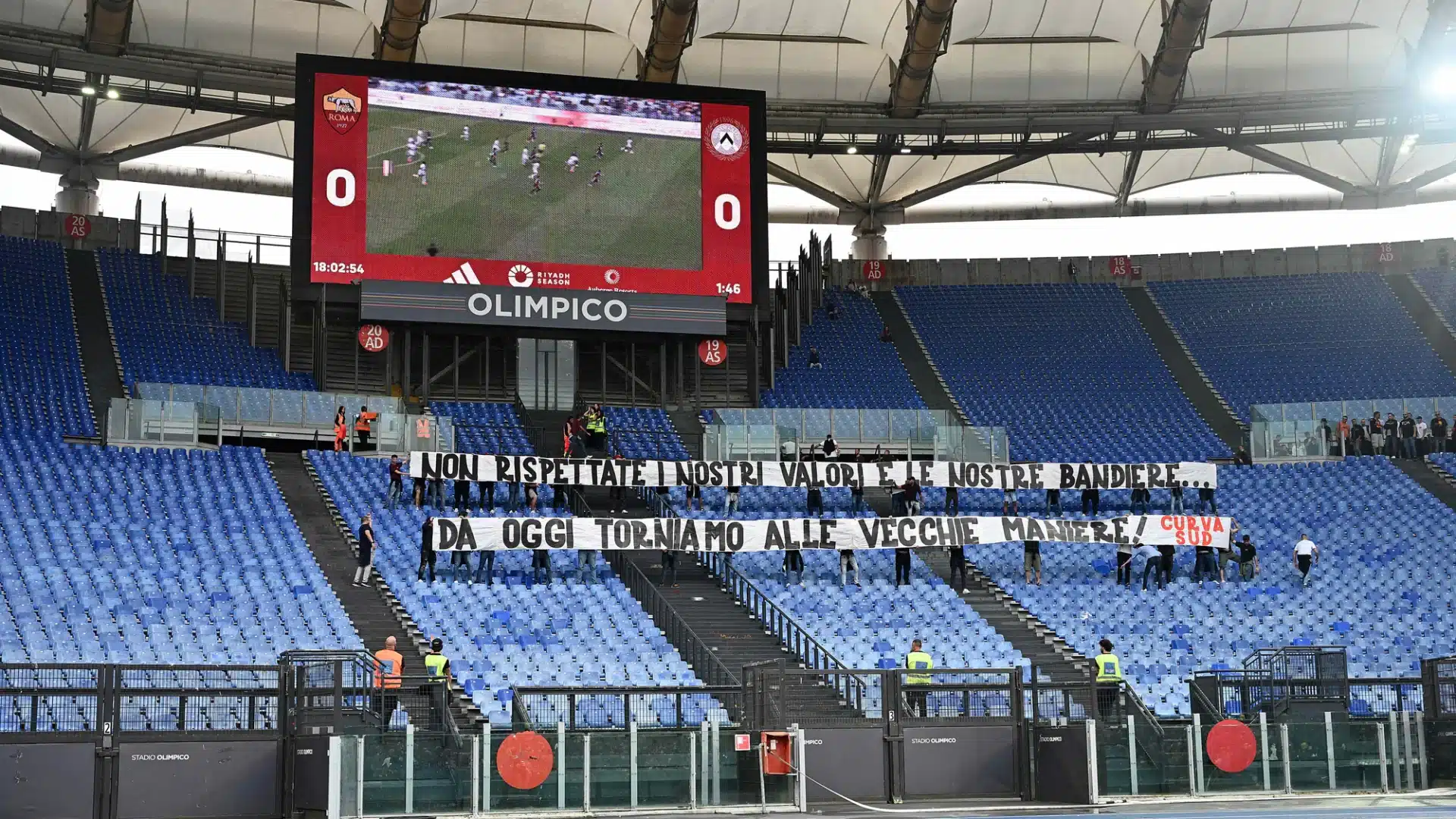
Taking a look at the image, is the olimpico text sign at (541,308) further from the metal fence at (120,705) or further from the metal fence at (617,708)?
the metal fence at (617,708)

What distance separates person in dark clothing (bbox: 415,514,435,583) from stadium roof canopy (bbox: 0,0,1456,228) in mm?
13911

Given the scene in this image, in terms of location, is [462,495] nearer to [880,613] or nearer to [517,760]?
[880,613]

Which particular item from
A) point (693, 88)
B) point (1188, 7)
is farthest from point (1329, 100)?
point (693, 88)

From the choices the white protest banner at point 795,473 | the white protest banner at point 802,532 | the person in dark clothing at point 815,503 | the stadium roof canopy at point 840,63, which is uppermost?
the stadium roof canopy at point 840,63

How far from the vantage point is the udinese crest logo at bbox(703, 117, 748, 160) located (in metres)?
37.5

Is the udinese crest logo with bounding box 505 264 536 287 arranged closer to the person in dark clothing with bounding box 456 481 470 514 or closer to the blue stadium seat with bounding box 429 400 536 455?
the blue stadium seat with bounding box 429 400 536 455

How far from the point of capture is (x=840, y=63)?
4328cm

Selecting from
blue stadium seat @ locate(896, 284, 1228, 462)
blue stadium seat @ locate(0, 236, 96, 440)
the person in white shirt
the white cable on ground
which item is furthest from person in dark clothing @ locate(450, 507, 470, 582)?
blue stadium seat @ locate(896, 284, 1228, 462)

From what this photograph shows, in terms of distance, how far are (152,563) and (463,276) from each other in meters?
11.6

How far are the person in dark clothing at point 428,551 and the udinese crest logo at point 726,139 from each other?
1329 cm

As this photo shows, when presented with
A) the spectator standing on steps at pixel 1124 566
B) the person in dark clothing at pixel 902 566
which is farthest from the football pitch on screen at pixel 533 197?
the spectator standing on steps at pixel 1124 566

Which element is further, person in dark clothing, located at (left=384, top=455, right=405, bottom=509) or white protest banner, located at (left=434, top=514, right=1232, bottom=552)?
person in dark clothing, located at (left=384, top=455, right=405, bottom=509)

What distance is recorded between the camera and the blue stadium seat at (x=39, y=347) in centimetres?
3453

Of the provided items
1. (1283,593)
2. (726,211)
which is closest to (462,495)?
(726,211)
